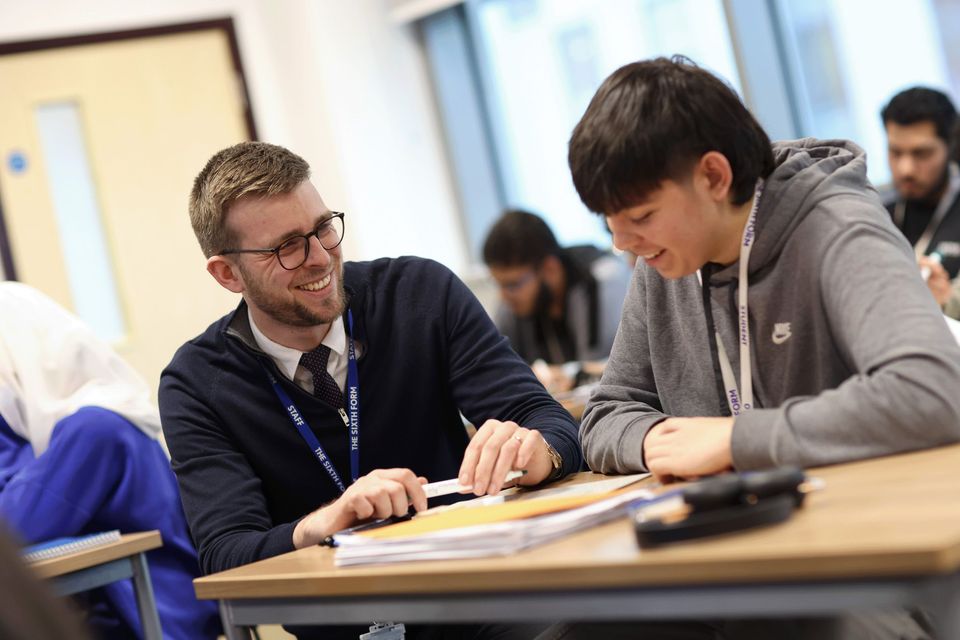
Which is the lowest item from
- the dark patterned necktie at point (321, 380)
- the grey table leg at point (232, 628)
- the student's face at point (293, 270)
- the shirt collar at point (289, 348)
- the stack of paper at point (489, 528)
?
the grey table leg at point (232, 628)

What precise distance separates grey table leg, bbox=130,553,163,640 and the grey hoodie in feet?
4.08

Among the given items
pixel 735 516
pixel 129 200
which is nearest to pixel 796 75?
pixel 129 200

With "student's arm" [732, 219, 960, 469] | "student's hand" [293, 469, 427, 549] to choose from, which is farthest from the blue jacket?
"student's arm" [732, 219, 960, 469]

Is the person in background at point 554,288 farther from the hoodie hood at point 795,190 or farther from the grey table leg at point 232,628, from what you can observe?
the grey table leg at point 232,628

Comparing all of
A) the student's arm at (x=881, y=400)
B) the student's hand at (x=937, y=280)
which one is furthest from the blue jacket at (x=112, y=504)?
the student's hand at (x=937, y=280)

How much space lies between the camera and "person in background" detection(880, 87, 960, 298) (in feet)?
14.5

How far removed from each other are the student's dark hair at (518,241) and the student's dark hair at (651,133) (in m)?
3.20

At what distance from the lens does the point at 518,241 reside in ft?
15.5

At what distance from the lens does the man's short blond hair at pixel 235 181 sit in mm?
2098

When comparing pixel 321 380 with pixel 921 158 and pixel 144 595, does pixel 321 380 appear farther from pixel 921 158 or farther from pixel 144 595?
pixel 921 158

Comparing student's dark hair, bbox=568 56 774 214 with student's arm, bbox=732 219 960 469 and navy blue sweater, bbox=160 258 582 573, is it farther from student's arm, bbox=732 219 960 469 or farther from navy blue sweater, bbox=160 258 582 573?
navy blue sweater, bbox=160 258 582 573

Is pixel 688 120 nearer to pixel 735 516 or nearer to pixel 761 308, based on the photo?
pixel 761 308

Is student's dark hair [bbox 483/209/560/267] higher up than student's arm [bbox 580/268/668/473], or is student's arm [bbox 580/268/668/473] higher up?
student's dark hair [bbox 483/209/560/267]

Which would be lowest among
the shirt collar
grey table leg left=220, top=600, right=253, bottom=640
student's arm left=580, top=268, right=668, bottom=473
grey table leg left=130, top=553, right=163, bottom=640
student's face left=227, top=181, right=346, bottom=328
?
grey table leg left=130, top=553, right=163, bottom=640
